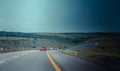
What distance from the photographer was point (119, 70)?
1534cm

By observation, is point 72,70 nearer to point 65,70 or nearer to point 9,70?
point 65,70

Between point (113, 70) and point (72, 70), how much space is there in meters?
2.54

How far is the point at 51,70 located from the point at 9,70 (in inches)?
95.7

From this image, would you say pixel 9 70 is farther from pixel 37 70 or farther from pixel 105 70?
pixel 105 70

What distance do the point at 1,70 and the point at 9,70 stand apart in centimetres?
46

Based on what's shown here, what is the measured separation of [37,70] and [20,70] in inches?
38.9

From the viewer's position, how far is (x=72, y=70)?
15086 millimetres

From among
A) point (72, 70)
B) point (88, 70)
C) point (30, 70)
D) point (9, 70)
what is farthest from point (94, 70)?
point (9, 70)

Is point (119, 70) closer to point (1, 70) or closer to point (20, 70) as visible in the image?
point (20, 70)

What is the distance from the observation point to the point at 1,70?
14875 mm

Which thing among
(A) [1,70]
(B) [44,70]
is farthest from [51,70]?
(A) [1,70]

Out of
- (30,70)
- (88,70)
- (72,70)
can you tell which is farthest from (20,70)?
(88,70)

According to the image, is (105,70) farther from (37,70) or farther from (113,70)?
(37,70)

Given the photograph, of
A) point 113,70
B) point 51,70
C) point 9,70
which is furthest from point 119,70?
point 9,70
